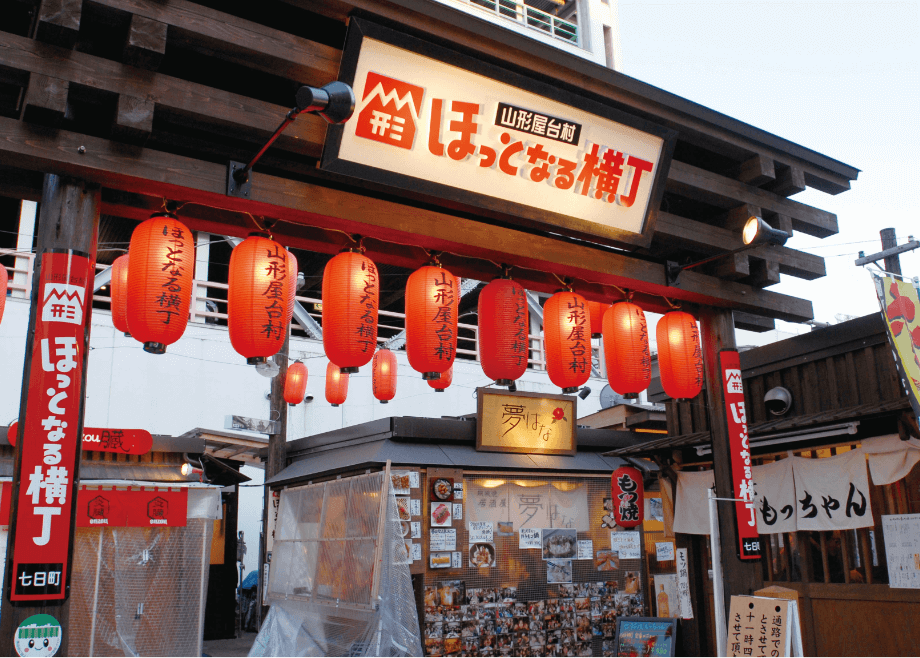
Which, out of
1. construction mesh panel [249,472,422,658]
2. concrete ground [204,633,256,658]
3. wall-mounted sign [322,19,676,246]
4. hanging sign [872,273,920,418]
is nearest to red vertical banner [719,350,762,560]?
wall-mounted sign [322,19,676,246]

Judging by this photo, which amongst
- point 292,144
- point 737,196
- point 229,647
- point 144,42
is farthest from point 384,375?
point 144,42

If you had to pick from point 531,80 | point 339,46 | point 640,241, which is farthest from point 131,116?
point 640,241

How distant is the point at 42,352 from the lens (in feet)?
18.6

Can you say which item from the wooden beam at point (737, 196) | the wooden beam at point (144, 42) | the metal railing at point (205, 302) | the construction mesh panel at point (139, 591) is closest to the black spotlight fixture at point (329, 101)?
the wooden beam at point (144, 42)

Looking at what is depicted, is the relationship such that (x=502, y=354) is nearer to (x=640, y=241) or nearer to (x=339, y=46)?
(x=640, y=241)

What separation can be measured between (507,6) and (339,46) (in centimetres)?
2181

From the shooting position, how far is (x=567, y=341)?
8992mm

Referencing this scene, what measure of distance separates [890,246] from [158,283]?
1355 centimetres

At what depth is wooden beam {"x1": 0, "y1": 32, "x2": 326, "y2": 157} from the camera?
599cm

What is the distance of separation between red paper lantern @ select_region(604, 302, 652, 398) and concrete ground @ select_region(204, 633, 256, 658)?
10573 millimetres

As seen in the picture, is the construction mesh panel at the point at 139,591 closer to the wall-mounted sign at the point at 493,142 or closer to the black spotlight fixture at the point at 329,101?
the wall-mounted sign at the point at 493,142

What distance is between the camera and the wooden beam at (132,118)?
20.3ft

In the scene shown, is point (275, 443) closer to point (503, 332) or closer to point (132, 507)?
point (132, 507)

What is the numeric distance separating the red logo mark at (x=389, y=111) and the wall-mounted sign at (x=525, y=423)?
804 centimetres
